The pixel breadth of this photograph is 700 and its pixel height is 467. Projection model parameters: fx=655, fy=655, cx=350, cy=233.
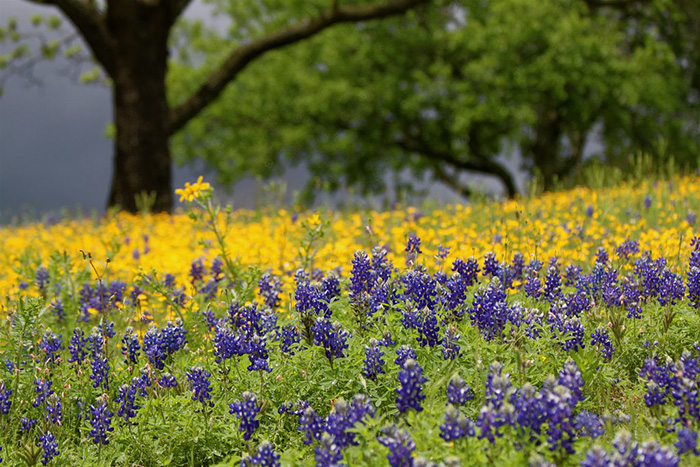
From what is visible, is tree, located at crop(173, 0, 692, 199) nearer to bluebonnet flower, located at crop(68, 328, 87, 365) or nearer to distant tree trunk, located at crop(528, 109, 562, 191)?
distant tree trunk, located at crop(528, 109, 562, 191)

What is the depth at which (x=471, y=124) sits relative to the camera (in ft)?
73.5

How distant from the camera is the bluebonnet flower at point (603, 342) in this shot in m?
3.89

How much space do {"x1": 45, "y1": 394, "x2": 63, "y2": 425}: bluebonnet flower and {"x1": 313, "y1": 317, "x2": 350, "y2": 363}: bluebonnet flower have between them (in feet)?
5.19

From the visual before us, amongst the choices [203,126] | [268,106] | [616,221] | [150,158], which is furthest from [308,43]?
[616,221]

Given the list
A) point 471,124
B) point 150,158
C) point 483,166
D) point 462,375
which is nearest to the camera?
point 462,375

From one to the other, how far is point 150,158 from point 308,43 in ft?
33.8

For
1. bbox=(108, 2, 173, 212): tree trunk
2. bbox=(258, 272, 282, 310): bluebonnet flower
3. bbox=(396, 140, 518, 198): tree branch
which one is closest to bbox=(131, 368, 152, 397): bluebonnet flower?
bbox=(258, 272, 282, 310): bluebonnet flower

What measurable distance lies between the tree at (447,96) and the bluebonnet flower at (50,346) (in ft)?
56.3

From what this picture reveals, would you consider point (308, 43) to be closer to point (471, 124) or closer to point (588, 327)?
point (471, 124)

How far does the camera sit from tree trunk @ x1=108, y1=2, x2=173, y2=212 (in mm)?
15367

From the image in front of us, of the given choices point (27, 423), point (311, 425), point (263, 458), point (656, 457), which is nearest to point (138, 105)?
point (27, 423)

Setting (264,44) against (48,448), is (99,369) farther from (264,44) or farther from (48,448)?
(264,44)

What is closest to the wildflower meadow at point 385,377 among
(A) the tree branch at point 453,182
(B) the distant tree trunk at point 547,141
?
(B) the distant tree trunk at point 547,141

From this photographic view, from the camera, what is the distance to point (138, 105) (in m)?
15.5
